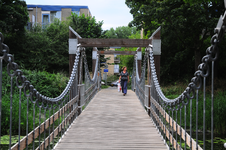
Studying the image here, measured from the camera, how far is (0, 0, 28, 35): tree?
17922 mm

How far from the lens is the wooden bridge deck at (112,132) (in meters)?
4.49

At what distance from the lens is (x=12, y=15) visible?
18.9m

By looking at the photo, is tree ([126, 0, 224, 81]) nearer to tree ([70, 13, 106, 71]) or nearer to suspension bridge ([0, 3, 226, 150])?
tree ([70, 13, 106, 71])

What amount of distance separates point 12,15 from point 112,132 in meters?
16.1

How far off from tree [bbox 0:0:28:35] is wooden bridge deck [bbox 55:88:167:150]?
1286 cm

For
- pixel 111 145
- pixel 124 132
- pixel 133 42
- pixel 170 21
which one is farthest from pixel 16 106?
pixel 170 21

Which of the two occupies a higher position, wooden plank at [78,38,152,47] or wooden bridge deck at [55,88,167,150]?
wooden plank at [78,38,152,47]

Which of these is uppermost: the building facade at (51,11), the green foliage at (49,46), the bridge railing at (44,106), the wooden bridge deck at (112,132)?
the building facade at (51,11)

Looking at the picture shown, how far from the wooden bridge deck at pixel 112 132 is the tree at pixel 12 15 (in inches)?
506

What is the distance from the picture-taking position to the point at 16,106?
9.27 meters

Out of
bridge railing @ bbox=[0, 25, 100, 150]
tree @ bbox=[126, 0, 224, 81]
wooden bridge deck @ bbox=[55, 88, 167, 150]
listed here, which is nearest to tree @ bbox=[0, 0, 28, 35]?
bridge railing @ bbox=[0, 25, 100, 150]

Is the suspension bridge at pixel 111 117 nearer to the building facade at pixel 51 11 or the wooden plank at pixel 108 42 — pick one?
the wooden plank at pixel 108 42

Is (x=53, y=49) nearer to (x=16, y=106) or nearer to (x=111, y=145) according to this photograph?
(x=16, y=106)

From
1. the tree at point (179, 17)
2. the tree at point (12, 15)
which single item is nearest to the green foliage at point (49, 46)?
the tree at point (12, 15)
